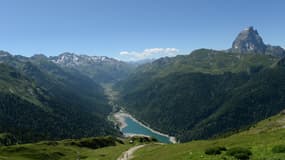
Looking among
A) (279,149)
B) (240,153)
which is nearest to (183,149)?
(240,153)

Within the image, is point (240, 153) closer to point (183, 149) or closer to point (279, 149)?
point (279, 149)

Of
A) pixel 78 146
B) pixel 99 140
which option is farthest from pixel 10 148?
pixel 99 140

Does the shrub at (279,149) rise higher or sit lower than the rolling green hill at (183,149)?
higher

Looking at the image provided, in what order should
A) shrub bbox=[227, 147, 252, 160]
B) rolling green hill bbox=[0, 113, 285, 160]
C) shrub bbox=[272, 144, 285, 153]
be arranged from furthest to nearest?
rolling green hill bbox=[0, 113, 285, 160], shrub bbox=[227, 147, 252, 160], shrub bbox=[272, 144, 285, 153]

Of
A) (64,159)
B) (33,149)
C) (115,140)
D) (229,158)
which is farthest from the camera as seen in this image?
(115,140)

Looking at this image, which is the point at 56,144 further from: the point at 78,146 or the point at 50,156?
the point at 50,156

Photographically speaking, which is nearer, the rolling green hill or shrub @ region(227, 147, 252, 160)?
shrub @ region(227, 147, 252, 160)

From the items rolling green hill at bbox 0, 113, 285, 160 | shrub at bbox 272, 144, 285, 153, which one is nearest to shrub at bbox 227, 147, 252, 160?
rolling green hill at bbox 0, 113, 285, 160

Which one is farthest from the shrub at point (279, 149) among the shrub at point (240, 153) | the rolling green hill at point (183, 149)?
the shrub at point (240, 153)

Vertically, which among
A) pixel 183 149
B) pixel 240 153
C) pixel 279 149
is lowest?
pixel 183 149

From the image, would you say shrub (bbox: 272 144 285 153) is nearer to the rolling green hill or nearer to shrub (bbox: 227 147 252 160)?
the rolling green hill

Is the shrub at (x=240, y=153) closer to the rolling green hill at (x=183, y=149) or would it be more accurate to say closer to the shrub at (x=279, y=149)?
the rolling green hill at (x=183, y=149)
